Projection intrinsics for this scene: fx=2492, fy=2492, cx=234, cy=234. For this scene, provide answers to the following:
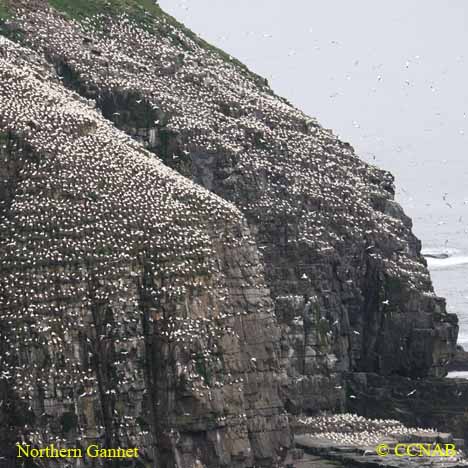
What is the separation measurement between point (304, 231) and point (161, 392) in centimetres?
2738

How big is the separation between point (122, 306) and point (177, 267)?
3.67 m

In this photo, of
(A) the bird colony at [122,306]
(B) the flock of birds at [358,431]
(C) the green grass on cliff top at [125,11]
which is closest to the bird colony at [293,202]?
(B) the flock of birds at [358,431]

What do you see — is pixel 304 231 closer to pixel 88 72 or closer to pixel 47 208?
pixel 88 72

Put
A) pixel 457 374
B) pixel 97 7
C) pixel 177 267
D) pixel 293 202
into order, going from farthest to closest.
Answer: pixel 97 7, pixel 457 374, pixel 293 202, pixel 177 267

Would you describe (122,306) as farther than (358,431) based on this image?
No

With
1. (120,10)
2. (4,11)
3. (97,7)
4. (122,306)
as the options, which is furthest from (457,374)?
(122,306)

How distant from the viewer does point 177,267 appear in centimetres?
12500

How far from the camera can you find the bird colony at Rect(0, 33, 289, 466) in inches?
4788

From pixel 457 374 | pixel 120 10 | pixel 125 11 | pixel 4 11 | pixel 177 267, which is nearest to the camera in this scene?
pixel 177 267

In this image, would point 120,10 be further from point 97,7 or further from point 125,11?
point 97,7

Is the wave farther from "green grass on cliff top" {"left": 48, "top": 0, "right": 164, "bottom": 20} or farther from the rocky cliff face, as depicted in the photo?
"green grass on cliff top" {"left": 48, "top": 0, "right": 164, "bottom": 20}

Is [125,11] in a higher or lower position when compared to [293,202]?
higher

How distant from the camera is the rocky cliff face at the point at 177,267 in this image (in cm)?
12250

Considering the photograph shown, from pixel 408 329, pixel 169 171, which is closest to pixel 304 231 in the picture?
pixel 408 329
